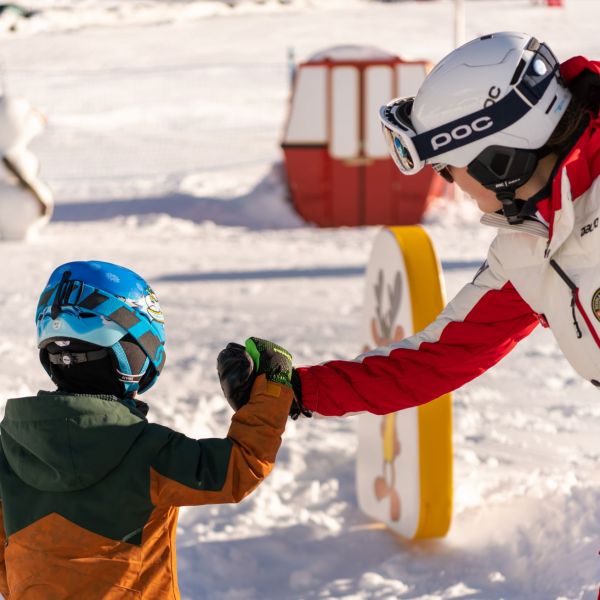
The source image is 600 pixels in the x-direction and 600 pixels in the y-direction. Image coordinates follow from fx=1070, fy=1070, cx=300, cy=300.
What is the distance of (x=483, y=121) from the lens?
240cm

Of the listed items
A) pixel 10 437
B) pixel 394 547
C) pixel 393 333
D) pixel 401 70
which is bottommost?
pixel 401 70

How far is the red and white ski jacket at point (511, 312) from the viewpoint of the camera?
7.39ft

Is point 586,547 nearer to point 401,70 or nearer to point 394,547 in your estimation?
point 394,547

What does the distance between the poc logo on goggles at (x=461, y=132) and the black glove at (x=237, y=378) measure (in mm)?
660

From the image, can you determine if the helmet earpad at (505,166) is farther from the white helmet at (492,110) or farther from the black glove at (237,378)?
the black glove at (237,378)

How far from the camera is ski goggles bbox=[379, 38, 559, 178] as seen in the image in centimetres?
238

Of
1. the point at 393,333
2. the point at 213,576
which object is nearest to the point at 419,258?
the point at 393,333

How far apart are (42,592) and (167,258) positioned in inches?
269

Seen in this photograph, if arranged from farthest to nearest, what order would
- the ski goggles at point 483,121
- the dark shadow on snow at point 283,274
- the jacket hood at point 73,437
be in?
1. the dark shadow on snow at point 283,274
2. the ski goggles at point 483,121
3. the jacket hood at point 73,437

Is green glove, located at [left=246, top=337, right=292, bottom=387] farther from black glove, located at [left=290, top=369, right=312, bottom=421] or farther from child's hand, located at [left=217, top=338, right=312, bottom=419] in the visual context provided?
black glove, located at [left=290, top=369, right=312, bottom=421]

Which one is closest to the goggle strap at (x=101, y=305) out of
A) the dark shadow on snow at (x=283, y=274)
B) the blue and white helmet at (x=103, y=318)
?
the blue and white helmet at (x=103, y=318)

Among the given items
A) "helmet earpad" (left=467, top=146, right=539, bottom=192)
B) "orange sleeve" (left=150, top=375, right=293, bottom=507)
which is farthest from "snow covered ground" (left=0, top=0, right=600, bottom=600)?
"helmet earpad" (left=467, top=146, right=539, bottom=192)

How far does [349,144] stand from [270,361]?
27.1 ft

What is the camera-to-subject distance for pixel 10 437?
2.32 metres
